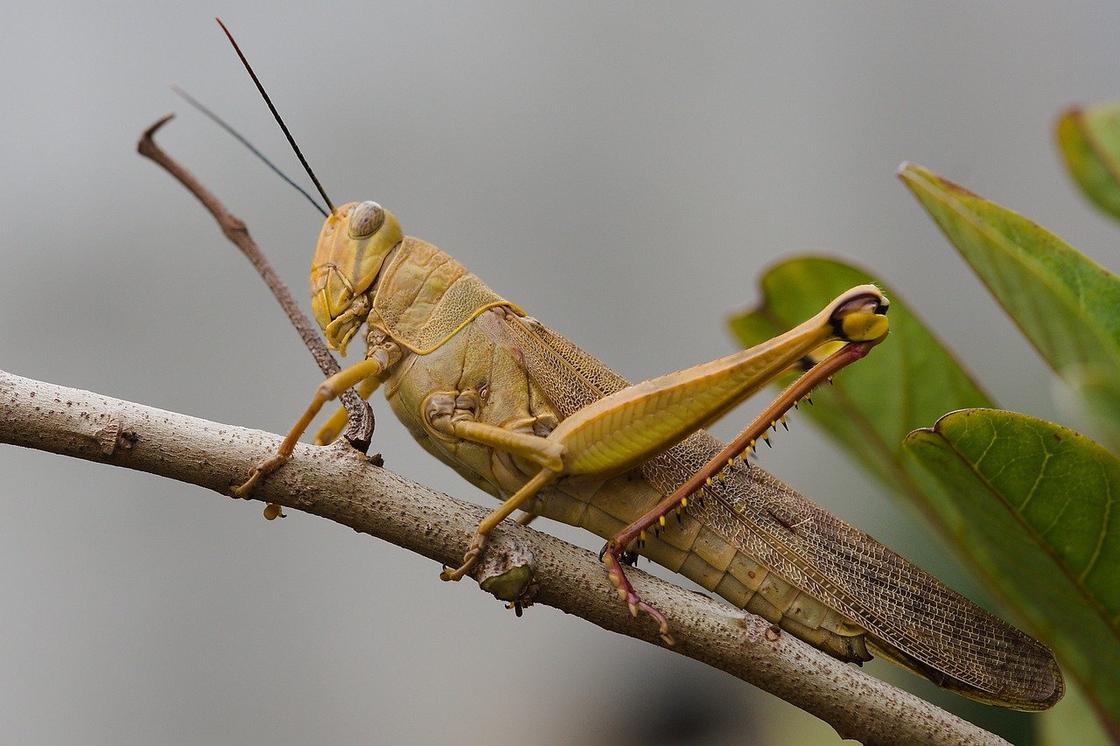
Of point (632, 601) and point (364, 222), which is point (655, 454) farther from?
point (364, 222)

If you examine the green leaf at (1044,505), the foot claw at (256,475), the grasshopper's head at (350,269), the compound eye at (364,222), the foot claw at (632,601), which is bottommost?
the green leaf at (1044,505)

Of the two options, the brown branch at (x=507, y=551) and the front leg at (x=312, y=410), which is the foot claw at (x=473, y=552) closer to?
the brown branch at (x=507, y=551)

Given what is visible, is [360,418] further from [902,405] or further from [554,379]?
[902,405]

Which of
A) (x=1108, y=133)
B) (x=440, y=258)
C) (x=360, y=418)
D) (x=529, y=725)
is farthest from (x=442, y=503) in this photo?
(x=529, y=725)

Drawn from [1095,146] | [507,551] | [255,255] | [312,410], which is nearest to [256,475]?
[312,410]

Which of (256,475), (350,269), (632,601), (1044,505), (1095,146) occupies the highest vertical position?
(350,269)

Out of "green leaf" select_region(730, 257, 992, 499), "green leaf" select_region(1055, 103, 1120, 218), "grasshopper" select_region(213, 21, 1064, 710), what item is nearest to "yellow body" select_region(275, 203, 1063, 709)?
"grasshopper" select_region(213, 21, 1064, 710)

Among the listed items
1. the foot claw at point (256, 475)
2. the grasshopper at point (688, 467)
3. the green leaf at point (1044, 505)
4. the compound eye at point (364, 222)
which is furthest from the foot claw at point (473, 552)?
Result: the compound eye at point (364, 222)
